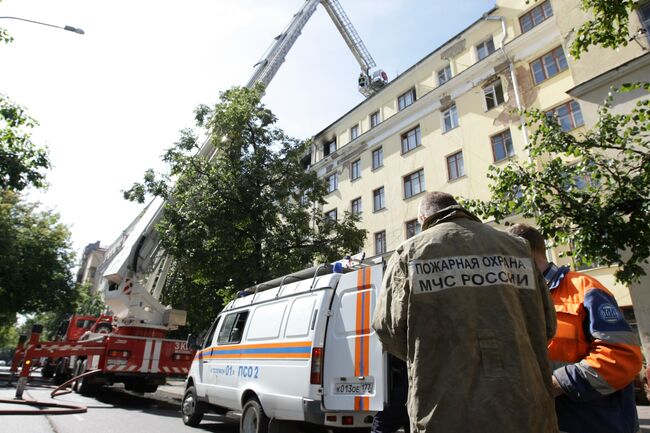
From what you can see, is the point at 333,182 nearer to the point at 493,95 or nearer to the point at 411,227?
the point at 411,227

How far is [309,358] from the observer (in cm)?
517

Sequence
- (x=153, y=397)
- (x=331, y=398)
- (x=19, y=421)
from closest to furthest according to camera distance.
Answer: (x=331, y=398) < (x=19, y=421) < (x=153, y=397)

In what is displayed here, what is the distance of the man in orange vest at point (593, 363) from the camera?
1.97 m

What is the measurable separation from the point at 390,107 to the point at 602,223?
1745cm

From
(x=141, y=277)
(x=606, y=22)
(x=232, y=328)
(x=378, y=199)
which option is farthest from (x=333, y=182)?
(x=606, y=22)

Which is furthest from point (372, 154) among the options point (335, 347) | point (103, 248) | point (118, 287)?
point (103, 248)

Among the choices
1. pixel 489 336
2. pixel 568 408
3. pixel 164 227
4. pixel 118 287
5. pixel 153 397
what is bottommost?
pixel 153 397

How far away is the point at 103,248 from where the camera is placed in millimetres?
68125

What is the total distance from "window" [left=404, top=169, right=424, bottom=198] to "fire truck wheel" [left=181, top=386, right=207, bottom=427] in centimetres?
1470

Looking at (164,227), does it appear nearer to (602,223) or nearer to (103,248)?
(602,223)

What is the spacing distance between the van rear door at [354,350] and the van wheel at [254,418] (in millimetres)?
1092

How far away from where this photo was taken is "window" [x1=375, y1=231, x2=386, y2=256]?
20906 mm

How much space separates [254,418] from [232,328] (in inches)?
78.5

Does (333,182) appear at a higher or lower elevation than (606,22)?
higher
